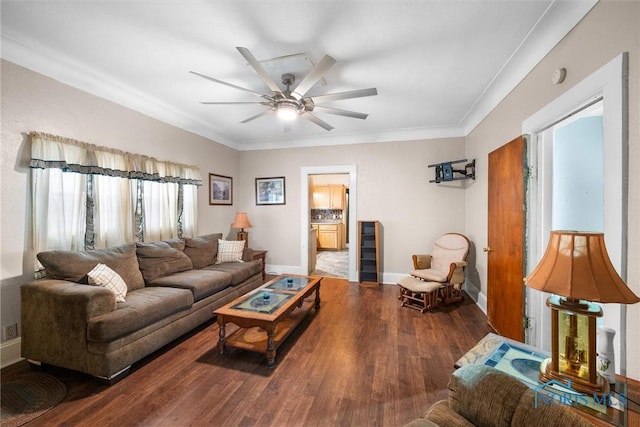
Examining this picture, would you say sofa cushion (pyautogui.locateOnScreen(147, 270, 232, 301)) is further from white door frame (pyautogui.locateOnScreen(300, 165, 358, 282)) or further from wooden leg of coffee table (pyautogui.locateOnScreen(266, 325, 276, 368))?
white door frame (pyautogui.locateOnScreen(300, 165, 358, 282))

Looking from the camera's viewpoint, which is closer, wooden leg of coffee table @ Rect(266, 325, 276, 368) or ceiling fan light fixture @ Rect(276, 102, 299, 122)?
wooden leg of coffee table @ Rect(266, 325, 276, 368)

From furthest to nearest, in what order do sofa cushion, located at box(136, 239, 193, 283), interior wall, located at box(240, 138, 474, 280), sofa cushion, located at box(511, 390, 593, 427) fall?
interior wall, located at box(240, 138, 474, 280) < sofa cushion, located at box(136, 239, 193, 283) < sofa cushion, located at box(511, 390, 593, 427)

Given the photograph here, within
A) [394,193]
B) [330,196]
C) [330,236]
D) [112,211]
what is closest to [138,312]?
[112,211]

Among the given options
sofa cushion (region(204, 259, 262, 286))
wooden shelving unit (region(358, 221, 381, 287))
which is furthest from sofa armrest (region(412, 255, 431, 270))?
sofa cushion (region(204, 259, 262, 286))

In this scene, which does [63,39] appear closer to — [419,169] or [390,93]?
[390,93]

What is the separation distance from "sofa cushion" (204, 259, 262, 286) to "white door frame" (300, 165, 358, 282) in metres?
1.31

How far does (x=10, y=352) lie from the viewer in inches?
84.5

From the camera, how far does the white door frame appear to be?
478 centimetres

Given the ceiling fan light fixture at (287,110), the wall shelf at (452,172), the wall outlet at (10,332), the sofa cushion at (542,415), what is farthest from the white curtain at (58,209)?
the wall shelf at (452,172)

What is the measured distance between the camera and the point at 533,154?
2.13 meters

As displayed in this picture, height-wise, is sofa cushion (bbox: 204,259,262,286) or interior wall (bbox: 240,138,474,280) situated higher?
interior wall (bbox: 240,138,474,280)

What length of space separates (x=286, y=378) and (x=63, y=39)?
342 centimetres

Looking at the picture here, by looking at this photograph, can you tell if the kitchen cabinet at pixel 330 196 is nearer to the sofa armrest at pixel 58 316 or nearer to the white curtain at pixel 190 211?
the white curtain at pixel 190 211

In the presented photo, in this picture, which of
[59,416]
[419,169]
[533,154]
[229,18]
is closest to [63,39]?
[229,18]
